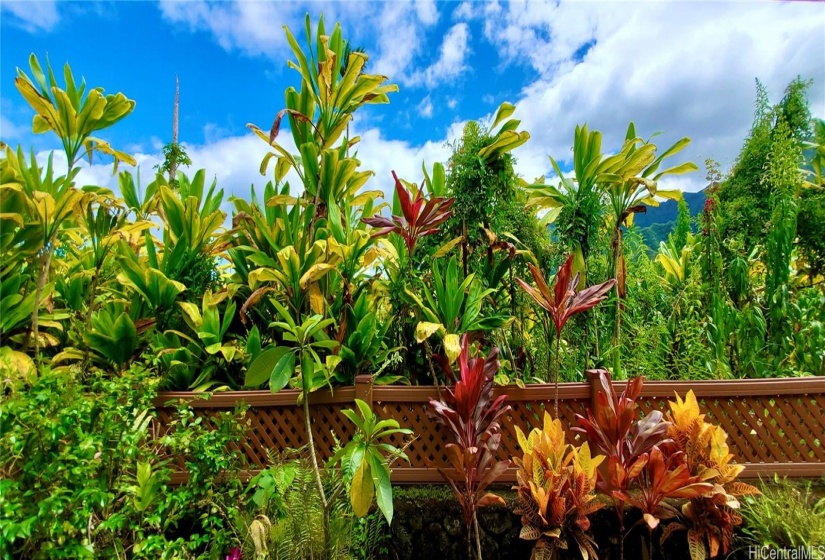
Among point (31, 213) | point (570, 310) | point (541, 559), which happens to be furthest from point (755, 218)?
point (31, 213)

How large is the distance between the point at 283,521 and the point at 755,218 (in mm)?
3731

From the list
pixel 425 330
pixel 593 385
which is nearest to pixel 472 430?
pixel 425 330

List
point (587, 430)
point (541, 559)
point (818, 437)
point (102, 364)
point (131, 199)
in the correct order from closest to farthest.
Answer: point (541, 559) → point (587, 430) → point (818, 437) → point (102, 364) → point (131, 199)

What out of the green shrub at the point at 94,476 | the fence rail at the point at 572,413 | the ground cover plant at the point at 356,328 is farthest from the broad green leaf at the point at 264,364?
the fence rail at the point at 572,413

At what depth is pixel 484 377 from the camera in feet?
7.21

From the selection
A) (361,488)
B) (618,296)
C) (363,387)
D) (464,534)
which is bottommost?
(464,534)

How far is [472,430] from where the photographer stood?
2154 mm

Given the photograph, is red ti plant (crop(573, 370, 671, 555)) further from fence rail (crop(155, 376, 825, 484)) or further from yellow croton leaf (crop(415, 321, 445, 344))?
yellow croton leaf (crop(415, 321, 445, 344))

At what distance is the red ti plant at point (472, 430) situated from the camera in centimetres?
211

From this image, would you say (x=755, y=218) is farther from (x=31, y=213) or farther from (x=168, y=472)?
(x=31, y=213)

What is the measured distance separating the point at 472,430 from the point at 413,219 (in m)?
1.12

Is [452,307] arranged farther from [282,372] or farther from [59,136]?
[59,136]

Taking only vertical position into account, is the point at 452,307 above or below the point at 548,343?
above

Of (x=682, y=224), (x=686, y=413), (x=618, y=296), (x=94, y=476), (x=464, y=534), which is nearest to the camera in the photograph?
(x=94, y=476)
